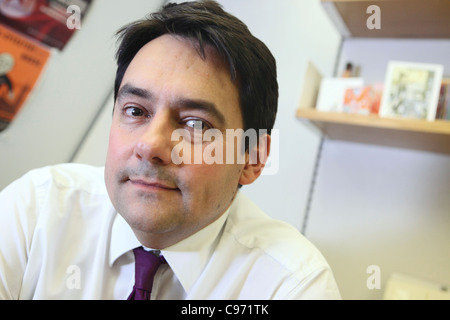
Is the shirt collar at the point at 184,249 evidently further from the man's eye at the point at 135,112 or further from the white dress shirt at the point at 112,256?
the man's eye at the point at 135,112

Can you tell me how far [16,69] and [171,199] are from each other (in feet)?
1.55

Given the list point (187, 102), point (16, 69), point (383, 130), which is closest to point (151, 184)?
point (187, 102)

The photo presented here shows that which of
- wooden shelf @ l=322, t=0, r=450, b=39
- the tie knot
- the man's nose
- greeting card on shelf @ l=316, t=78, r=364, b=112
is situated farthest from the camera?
greeting card on shelf @ l=316, t=78, r=364, b=112

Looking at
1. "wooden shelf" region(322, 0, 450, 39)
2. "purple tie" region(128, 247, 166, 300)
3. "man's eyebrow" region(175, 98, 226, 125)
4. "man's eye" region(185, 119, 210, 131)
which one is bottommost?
"purple tie" region(128, 247, 166, 300)

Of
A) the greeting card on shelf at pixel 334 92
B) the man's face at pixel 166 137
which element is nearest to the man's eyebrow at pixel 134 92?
the man's face at pixel 166 137

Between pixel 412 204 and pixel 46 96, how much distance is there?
0.91m

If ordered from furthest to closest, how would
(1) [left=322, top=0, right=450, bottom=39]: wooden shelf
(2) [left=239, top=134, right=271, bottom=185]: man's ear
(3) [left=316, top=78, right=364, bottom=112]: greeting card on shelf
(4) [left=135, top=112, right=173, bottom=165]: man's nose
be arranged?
1. (3) [left=316, top=78, right=364, bottom=112]: greeting card on shelf
2. (1) [left=322, top=0, right=450, bottom=39]: wooden shelf
3. (2) [left=239, top=134, right=271, bottom=185]: man's ear
4. (4) [left=135, top=112, right=173, bottom=165]: man's nose

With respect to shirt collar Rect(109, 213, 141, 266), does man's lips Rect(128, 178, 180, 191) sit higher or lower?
higher

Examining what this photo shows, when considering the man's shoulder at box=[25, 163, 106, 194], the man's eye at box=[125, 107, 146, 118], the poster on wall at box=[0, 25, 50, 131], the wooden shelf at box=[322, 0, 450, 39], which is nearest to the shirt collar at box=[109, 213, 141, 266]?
the man's shoulder at box=[25, 163, 106, 194]

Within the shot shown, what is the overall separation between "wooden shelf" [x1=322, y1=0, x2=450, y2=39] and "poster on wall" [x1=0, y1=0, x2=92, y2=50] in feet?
2.17

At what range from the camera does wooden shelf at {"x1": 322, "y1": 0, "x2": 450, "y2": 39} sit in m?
0.90

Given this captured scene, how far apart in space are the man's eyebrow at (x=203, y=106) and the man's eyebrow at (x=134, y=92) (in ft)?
0.19

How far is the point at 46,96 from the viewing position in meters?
0.81

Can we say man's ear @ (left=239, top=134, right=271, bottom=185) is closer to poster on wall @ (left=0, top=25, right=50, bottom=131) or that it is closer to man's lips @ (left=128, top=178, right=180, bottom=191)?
man's lips @ (left=128, top=178, right=180, bottom=191)
